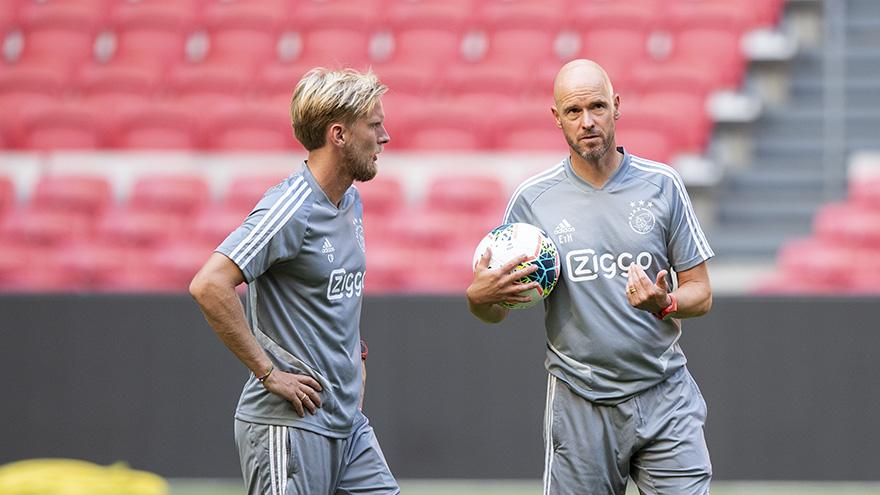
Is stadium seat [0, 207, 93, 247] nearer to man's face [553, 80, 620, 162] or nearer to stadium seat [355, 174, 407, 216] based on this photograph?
stadium seat [355, 174, 407, 216]

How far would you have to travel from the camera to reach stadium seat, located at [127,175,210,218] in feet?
28.6

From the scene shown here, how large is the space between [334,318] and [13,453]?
13.3ft

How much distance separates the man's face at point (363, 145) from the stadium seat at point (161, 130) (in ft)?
21.0

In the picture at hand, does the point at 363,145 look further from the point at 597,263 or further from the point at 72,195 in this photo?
the point at 72,195

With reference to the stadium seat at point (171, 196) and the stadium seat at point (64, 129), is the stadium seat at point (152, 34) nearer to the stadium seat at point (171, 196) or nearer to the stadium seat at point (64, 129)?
the stadium seat at point (64, 129)

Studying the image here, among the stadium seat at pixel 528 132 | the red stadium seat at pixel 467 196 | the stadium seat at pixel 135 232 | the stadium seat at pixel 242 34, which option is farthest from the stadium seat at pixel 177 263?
the stadium seat at pixel 242 34

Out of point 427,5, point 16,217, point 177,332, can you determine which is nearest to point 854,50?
point 427,5

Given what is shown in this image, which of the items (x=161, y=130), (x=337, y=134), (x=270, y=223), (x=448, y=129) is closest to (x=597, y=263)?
(x=337, y=134)

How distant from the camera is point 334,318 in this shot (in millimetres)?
3564

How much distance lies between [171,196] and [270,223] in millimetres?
5610

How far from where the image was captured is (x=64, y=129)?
9.77 metres

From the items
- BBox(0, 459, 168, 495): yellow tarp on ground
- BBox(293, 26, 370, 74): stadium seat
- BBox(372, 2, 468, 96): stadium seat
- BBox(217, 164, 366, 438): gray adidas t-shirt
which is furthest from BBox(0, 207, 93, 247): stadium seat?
BBox(217, 164, 366, 438): gray adidas t-shirt

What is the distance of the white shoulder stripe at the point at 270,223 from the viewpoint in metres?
3.34

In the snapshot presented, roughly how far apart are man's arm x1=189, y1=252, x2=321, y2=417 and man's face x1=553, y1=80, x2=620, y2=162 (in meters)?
1.31
